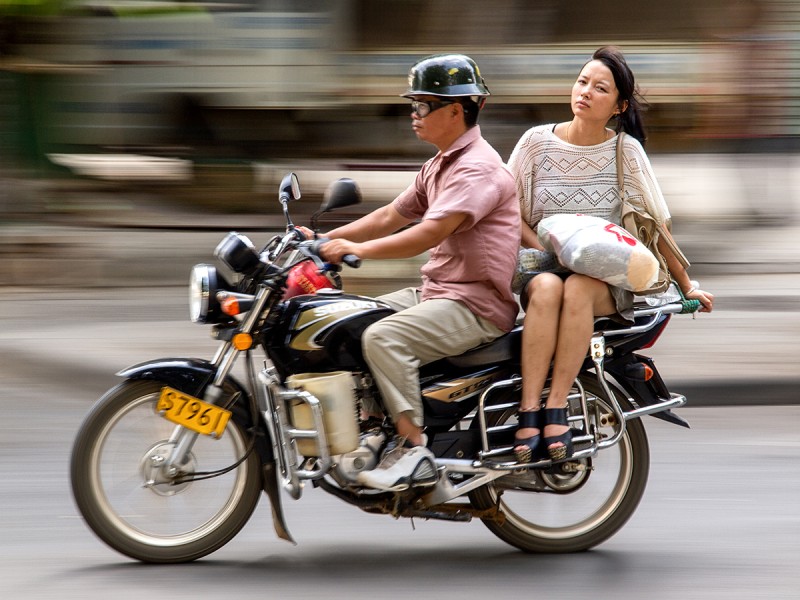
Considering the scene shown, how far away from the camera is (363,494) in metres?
4.30

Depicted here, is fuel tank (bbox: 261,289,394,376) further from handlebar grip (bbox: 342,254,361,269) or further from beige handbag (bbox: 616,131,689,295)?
beige handbag (bbox: 616,131,689,295)

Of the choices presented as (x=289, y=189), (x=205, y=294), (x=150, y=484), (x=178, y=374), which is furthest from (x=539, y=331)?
(x=150, y=484)

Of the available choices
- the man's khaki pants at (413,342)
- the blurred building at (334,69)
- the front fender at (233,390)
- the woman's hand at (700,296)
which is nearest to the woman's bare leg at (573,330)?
the man's khaki pants at (413,342)

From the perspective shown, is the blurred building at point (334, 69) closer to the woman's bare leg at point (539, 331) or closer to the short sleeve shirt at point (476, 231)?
the short sleeve shirt at point (476, 231)

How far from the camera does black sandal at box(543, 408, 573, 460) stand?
169 inches

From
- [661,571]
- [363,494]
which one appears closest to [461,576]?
[363,494]

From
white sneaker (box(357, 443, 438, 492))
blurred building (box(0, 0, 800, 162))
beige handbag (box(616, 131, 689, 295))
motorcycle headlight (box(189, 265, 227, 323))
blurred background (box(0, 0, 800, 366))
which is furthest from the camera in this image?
blurred building (box(0, 0, 800, 162))

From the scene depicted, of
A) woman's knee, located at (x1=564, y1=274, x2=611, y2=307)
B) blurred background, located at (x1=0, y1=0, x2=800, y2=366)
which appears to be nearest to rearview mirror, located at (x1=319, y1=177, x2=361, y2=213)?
woman's knee, located at (x1=564, y1=274, x2=611, y2=307)

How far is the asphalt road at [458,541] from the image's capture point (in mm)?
4207

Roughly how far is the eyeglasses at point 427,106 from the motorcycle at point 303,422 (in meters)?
0.36

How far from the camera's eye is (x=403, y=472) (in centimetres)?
418

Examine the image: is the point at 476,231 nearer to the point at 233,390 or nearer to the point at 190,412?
the point at 233,390

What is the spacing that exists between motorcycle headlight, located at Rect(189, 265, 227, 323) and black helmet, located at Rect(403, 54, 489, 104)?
2.93 ft

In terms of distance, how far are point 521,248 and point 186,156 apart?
6861 mm
